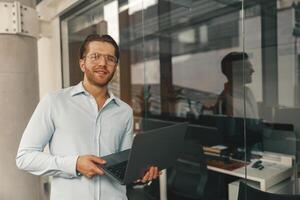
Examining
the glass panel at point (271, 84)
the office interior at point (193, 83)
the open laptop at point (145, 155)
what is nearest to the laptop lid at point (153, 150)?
the open laptop at point (145, 155)

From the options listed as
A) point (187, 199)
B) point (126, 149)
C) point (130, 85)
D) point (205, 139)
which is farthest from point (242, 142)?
point (130, 85)

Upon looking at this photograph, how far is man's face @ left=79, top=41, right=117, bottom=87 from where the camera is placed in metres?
1.31

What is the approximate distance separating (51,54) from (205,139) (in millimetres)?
2384

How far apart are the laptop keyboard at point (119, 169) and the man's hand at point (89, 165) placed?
43mm

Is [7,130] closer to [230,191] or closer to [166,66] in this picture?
[230,191]

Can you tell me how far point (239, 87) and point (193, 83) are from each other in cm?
203

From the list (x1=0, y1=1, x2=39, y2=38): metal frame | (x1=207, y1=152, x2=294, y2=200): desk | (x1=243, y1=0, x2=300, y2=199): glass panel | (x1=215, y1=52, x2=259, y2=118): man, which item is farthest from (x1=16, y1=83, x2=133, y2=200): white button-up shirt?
(x1=215, y1=52, x2=259, y2=118): man

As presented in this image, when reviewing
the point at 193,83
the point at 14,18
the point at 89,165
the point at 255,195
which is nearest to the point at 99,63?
the point at 89,165

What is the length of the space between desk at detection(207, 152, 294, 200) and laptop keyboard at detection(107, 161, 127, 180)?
4.55 feet

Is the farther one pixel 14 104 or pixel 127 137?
pixel 14 104

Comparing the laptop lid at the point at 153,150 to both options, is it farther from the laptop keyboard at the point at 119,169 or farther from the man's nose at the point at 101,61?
the man's nose at the point at 101,61

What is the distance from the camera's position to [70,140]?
1328 mm

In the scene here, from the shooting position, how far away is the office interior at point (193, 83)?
238 centimetres

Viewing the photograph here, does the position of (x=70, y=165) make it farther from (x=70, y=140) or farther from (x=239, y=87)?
(x=239, y=87)
